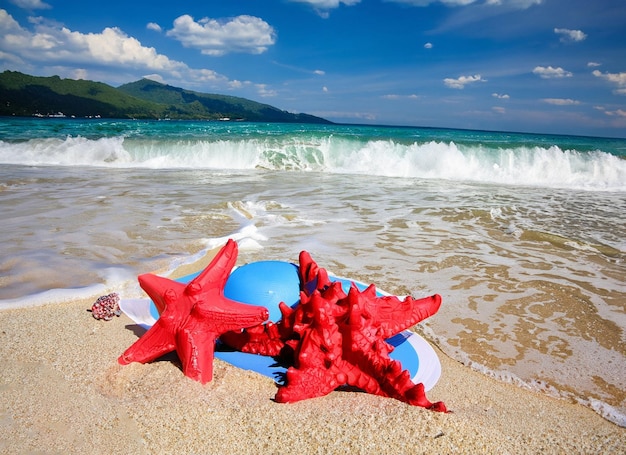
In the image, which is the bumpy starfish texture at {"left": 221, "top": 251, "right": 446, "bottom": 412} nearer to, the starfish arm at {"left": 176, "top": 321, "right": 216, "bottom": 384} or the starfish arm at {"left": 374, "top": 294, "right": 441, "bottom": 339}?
the starfish arm at {"left": 374, "top": 294, "right": 441, "bottom": 339}

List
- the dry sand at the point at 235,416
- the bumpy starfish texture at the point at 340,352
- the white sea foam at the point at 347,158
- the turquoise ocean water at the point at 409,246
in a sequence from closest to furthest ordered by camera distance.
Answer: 1. the dry sand at the point at 235,416
2. the bumpy starfish texture at the point at 340,352
3. the turquoise ocean water at the point at 409,246
4. the white sea foam at the point at 347,158

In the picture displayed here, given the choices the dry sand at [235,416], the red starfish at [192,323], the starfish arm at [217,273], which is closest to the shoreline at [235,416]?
the dry sand at [235,416]

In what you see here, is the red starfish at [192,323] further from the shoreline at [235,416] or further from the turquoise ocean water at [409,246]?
the turquoise ocean water at [409,246]

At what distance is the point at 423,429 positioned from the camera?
2289mm

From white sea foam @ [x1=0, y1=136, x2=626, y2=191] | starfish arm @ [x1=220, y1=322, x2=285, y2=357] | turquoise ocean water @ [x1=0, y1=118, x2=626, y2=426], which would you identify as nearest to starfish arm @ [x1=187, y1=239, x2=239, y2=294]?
starfish arm @ [x1=220, y1=322, x2=285, y2=357]

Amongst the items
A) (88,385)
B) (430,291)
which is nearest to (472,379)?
(430,291)

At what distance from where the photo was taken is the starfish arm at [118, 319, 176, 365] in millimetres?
2836

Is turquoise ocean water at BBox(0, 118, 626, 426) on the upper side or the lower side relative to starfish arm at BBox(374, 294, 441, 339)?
lower

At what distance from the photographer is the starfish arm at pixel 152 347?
284 centimetres

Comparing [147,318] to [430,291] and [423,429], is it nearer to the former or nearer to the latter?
[423,429]

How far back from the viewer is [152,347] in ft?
9.36

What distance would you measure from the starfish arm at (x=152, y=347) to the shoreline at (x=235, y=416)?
0.08 meters

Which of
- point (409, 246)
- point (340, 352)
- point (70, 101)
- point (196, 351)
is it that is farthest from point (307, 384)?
point (70, 101)

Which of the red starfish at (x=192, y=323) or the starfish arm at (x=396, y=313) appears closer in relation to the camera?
the red starfish at (x=192, y=323)
